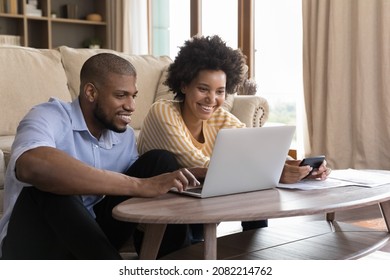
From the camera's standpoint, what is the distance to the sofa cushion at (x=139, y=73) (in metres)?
3.23

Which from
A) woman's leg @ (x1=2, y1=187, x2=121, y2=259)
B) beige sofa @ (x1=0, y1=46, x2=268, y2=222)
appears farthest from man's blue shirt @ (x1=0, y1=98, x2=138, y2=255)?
beige sofa @ (x1=0, y1=46, x2=268, y2=222)

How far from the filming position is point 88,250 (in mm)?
1360

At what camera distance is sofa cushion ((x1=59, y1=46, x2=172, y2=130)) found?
10.6ft

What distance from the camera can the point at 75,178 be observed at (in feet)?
4.50

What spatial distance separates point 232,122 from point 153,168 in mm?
486

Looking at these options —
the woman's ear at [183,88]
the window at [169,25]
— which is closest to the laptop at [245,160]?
the woman's ear at [183,88]

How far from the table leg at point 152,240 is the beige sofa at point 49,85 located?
1.53 m

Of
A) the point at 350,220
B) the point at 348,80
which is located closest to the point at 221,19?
the point at 348,80

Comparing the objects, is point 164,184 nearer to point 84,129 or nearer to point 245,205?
point 245,205

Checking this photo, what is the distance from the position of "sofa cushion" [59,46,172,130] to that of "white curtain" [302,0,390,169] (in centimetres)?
124

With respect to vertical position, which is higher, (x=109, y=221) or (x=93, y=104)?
(x=93, y=104)

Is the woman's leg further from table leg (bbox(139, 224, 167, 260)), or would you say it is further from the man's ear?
the man's ear
